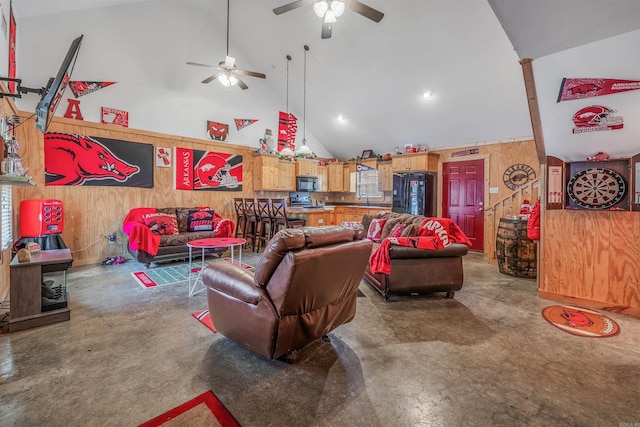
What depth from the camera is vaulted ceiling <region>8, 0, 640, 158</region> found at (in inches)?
169

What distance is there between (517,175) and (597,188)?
9.12 feet

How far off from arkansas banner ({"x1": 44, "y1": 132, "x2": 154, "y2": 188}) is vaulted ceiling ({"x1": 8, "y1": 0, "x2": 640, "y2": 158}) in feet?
2.22

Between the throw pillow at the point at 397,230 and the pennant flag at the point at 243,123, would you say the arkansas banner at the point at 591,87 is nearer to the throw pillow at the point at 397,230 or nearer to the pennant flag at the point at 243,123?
the throw pillow at the point at 397,230

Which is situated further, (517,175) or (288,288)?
(517,175)

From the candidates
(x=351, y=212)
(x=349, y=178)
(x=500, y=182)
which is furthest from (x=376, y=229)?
(x=349, y=178)

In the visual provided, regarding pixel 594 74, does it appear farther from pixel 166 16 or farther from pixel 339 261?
pixel 166 16

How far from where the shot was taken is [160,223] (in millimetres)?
4863

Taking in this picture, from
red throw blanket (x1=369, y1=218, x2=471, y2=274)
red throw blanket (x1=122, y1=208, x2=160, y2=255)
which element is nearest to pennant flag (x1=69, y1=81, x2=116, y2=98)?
red throw blanket (x1=122, y1=208, x2=160, y2=255)

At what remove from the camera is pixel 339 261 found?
6.50ft

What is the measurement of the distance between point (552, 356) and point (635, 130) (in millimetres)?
2186

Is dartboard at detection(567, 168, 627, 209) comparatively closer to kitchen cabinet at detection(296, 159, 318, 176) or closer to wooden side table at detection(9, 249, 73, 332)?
wooden side table at detection(9, 249, 73, 332)

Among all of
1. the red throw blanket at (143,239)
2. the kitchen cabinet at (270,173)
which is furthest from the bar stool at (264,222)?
the red throw blanket at (143,239)

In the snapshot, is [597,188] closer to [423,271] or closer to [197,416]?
[423,271]

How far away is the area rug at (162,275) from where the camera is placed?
150 inches
